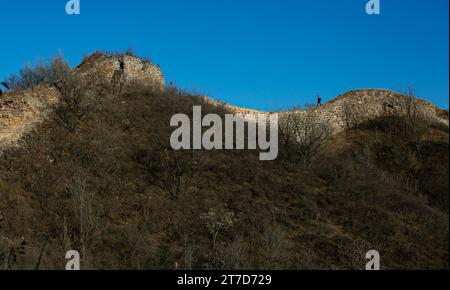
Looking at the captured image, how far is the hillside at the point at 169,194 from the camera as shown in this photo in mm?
16391

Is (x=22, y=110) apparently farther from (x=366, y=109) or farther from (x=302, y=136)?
(x=366, y=109)

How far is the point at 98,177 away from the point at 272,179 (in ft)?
26.6

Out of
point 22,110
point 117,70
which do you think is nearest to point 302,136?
point 117,70

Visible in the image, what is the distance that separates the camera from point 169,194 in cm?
2019

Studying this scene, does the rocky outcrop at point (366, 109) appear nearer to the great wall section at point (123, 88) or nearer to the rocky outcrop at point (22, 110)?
the great wall section at point (123, 88)

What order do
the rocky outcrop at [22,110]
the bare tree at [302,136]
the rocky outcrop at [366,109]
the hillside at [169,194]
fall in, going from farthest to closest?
the rocky outcrop at [366,109] < the bare tree at [302,136] < the rocky outcrop at [22,110] < the hillside at [169,194]

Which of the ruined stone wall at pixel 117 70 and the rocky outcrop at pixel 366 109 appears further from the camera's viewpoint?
the rocky outcrop at pixel 366 109

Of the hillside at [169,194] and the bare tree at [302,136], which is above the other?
the bare tree at [302,136]

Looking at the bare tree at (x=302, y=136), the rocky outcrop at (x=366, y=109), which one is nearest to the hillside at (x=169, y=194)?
the bare tree at (x=302, y=136)

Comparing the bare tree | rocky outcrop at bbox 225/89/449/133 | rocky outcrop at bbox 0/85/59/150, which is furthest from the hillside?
rocky outcrop at bbox 225/89/449/133

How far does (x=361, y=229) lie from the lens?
60.6 ft

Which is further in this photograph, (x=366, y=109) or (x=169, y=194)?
(x=366, y=109)

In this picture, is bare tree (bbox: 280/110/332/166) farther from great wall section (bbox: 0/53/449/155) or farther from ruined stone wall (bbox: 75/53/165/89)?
ruined stone wall (bbox: 75/53/165/89)
